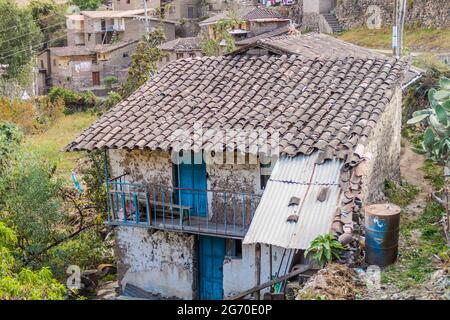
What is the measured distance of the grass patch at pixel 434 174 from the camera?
1473cm

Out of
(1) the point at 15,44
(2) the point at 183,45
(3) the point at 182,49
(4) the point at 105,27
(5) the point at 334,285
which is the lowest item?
(5) the point at 334,285

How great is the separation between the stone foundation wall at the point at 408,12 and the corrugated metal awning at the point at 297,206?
2388 cm

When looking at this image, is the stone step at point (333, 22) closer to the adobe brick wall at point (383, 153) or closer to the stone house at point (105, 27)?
the stone house at point (105, 27)

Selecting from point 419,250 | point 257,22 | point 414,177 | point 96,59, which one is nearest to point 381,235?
point 419,250

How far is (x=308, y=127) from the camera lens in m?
11.6

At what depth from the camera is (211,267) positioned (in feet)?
43.5

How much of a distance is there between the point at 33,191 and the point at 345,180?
852 centimetres

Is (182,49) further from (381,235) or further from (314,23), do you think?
(381,235)

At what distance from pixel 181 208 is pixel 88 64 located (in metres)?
36.4

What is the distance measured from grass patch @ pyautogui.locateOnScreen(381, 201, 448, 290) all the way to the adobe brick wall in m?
0.98

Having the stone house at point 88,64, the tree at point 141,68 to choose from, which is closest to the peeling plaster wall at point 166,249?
the tree at point 141,68

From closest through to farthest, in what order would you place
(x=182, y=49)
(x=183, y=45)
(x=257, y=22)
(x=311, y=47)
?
1. (x=311, y=47)
2. (x=182, y=49)
3. (x=183, y=45)
4. (x=257, y=22)

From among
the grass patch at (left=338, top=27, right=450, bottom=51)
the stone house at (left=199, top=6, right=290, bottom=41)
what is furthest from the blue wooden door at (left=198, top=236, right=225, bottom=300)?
the stone house at (left=199, top=6, right=290, bottom=41)
